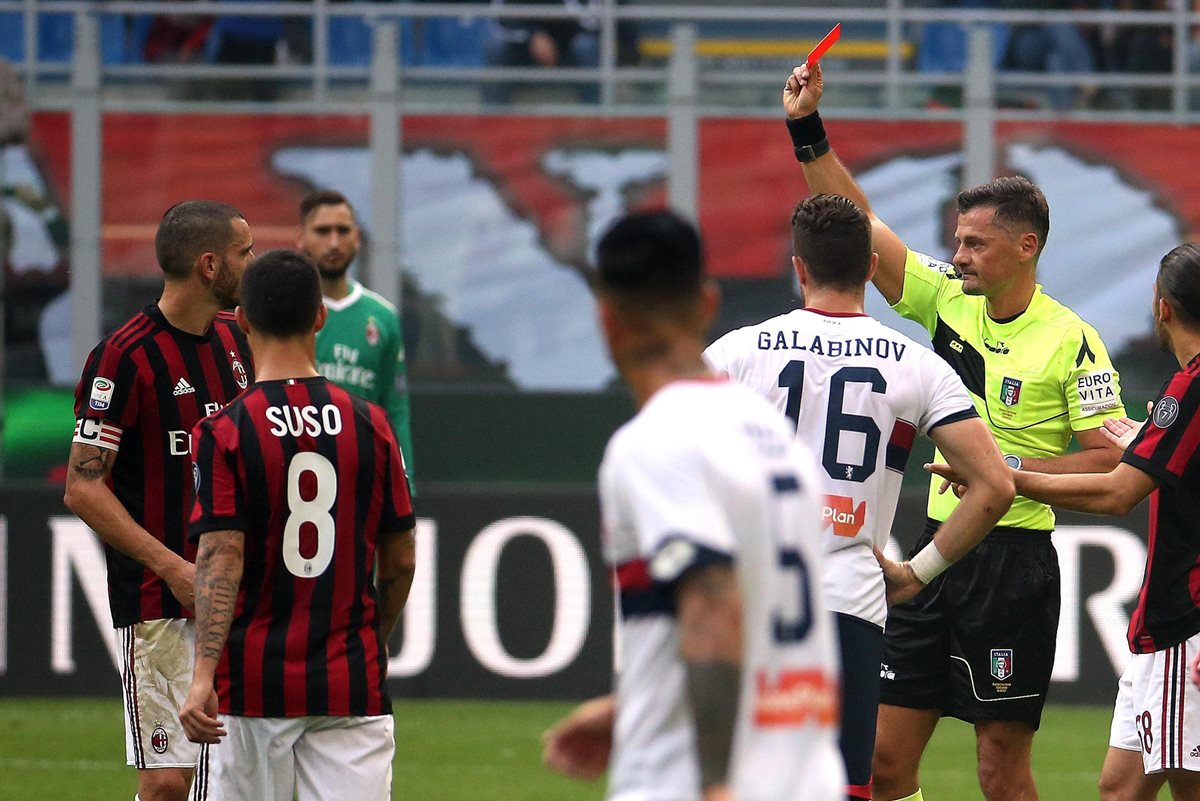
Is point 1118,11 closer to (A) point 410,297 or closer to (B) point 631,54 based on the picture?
(B) point 631,54

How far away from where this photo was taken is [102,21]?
524 inches

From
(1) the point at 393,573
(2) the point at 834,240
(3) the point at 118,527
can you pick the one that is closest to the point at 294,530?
(1) the point at 393,573

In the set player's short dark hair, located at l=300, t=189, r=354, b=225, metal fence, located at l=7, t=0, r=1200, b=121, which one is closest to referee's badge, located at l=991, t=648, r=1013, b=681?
player's short dark hair, located at l=300, t=189, r=354, b=225

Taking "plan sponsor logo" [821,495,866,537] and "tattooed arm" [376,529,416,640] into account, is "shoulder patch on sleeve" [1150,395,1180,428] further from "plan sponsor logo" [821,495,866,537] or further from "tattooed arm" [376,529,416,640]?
"tattooed arm" [376,529,416,640]

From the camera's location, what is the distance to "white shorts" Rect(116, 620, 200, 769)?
5.25 m

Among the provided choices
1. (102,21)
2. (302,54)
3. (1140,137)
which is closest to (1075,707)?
(1140,137)

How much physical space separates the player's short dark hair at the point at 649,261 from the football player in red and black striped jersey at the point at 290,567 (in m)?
1.54

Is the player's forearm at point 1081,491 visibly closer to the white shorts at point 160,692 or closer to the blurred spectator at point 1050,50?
the white shorts at point 160,692

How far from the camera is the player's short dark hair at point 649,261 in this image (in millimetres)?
2885

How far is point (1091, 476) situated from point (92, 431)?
10.0ft

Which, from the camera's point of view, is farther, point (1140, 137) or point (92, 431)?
point (1140, 137)

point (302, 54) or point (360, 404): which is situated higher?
point (302, 54)

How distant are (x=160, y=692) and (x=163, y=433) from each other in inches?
32.2

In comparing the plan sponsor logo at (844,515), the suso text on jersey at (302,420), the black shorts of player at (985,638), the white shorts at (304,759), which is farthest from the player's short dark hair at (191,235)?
the black shorts of player at (985,638)
